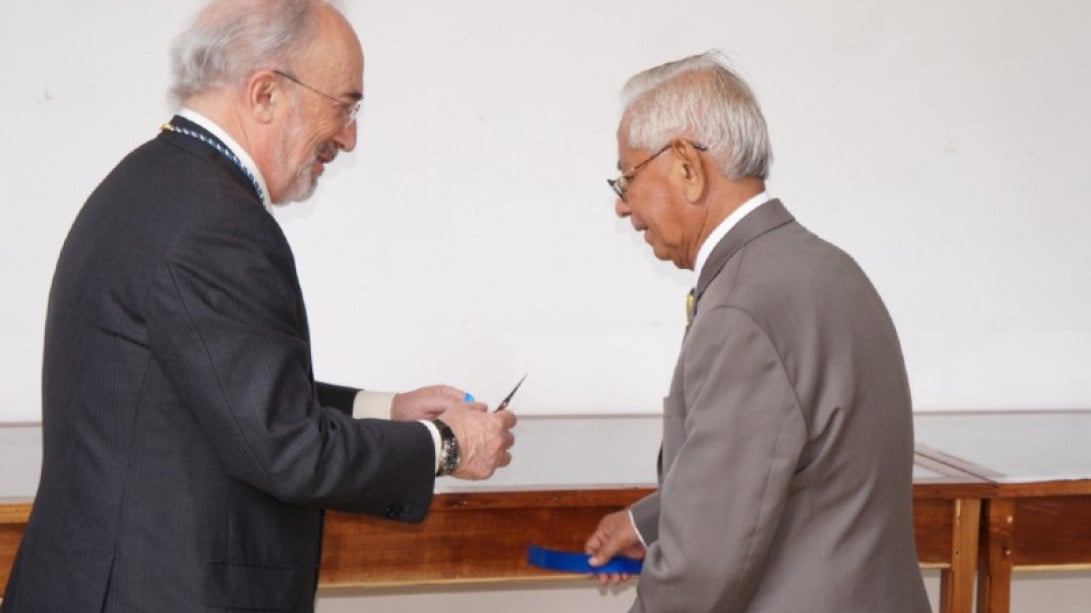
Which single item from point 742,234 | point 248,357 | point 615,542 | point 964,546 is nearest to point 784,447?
point 742,234

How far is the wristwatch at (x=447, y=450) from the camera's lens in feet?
5.64

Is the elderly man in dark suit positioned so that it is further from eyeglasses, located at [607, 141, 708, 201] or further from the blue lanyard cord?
eyeglasses, located at [607, 141, 708, 201]

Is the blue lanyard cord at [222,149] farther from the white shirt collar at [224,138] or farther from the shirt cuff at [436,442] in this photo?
the shirt cuff at [436,442]

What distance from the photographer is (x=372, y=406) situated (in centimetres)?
216

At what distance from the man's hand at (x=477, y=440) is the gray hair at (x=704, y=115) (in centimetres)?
44

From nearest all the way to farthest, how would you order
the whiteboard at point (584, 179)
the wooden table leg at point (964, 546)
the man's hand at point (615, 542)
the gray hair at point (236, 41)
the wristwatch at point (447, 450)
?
the gray hair at point (236, 41) < the wristwatch at point (447, 450) < the man's hand at point (615, 542) < the wooden table leg at point (964, 546) < the whiteboard at point (584, 179)

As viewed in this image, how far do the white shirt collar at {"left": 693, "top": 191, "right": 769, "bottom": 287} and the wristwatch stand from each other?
0.41 metres

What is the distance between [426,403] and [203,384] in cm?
67

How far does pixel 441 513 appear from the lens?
2459 millimetres

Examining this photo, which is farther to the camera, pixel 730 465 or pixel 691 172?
pixel 691 172

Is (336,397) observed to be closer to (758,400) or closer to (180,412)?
(180,412)

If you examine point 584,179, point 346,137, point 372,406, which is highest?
point 584,179

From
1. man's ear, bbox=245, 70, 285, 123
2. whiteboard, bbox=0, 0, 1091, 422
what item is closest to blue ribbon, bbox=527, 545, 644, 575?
man's ear, bbox=245, 70, 285, 123

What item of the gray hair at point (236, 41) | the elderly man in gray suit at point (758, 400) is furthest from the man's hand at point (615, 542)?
the gray hair at point (236, 41)
